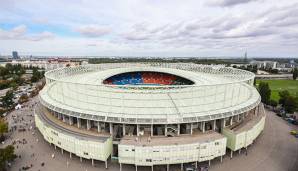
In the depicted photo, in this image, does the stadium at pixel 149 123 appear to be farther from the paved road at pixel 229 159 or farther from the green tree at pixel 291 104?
the green tree at pixel 291 104

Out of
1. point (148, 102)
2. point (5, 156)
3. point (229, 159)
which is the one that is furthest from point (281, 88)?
point (5, 156)

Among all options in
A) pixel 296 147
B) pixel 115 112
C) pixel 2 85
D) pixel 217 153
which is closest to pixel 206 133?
pixel 217 153

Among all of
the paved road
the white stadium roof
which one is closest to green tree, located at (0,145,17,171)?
the paved road

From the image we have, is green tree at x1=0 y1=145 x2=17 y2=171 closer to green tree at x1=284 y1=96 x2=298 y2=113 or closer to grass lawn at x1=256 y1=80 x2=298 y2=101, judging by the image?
green tree at x1=284 y1=96 x2=298 y2=113

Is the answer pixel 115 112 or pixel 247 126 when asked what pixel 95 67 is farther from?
pixel 247 126

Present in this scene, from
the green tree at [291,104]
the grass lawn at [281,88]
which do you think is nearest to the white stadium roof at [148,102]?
the green tree at [291,104]

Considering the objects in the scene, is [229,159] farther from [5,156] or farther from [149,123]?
[5,156]
